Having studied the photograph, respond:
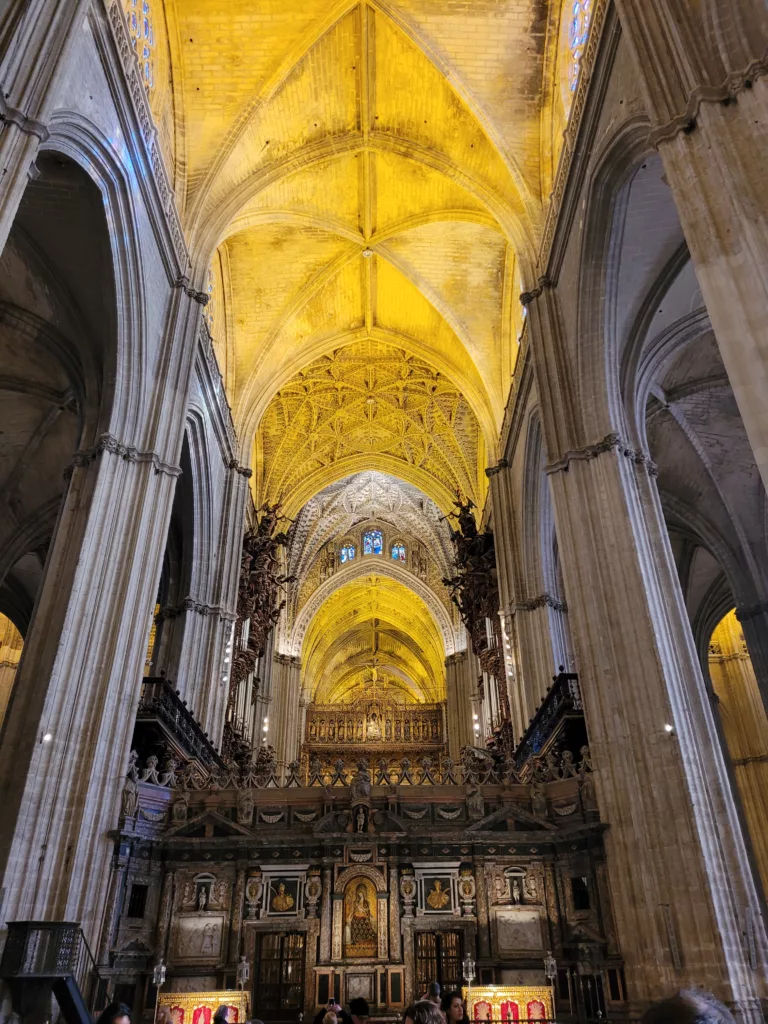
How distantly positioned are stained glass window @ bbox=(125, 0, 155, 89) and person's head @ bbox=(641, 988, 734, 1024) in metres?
13.3

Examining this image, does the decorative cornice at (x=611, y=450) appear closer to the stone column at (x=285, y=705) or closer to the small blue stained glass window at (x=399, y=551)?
the stone column at (x=285, y=705)

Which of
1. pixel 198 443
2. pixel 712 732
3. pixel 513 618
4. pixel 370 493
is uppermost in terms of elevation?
pixel 370 493

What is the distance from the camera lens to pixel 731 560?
16.2 meters

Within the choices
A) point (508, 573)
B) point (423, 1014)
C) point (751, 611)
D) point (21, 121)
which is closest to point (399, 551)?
point (508, 573)

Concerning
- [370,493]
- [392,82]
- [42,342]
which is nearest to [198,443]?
[42,342]

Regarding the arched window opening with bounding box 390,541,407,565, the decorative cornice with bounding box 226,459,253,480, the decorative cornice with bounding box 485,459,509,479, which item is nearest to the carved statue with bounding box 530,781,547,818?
the decorative cornice with bounding box 485,459,509,479

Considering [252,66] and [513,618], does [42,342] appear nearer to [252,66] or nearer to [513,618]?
[252,66]

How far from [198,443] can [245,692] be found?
389 inches

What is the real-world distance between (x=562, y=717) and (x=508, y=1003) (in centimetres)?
446

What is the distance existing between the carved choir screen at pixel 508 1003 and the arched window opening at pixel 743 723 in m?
12.9

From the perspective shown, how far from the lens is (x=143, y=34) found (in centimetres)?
1264

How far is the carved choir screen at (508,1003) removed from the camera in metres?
8.18

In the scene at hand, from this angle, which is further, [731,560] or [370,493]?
[370,493]

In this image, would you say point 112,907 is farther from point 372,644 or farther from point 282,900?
point 372,644
